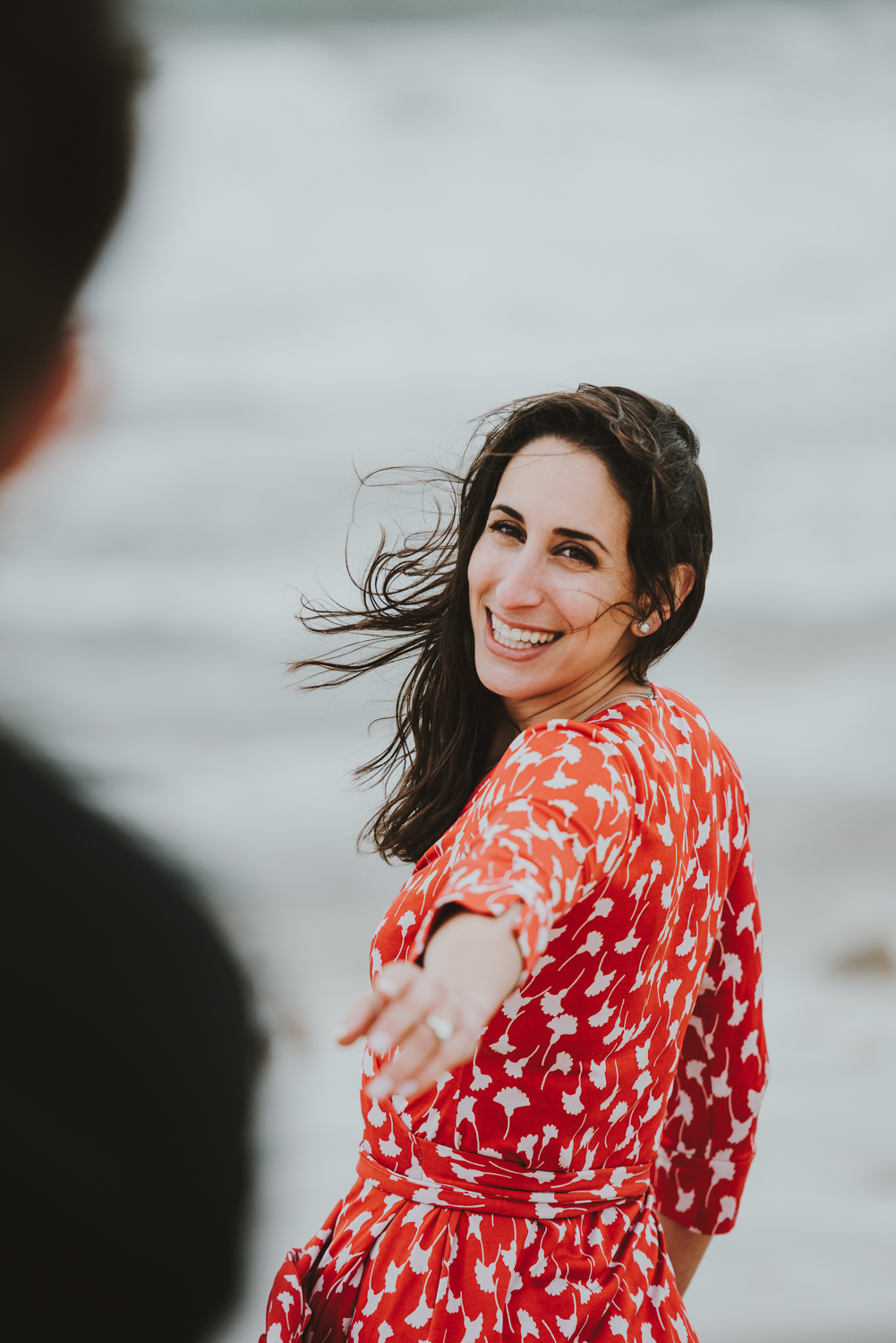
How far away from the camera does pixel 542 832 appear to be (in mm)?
561

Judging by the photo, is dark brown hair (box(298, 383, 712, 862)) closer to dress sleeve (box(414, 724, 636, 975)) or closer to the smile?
the smile

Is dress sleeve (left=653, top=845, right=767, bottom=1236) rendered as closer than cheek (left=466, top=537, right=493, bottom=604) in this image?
No

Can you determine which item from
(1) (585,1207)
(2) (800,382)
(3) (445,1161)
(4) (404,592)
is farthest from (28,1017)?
(2) (800,382)

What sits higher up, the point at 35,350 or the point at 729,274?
the point at 729,274

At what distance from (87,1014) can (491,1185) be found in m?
0.32

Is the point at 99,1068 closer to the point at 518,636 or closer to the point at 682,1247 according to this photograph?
the point at 518,636

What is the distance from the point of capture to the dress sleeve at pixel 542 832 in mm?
503

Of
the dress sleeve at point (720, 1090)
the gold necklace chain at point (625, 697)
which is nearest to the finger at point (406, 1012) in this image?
the gold necklace chain at point (625, 697)

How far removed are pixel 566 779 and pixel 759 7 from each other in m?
2.21

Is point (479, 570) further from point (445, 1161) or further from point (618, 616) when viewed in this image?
point (445, 1161)

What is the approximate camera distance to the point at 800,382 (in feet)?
7.70

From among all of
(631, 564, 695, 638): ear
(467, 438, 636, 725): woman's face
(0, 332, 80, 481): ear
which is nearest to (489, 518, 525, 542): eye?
(467, 438, 636, 725): woman's face

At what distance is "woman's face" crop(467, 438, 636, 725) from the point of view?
0.79m

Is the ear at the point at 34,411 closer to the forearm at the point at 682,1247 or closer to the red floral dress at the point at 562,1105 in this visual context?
the red floral dress at the point at 562,1105
